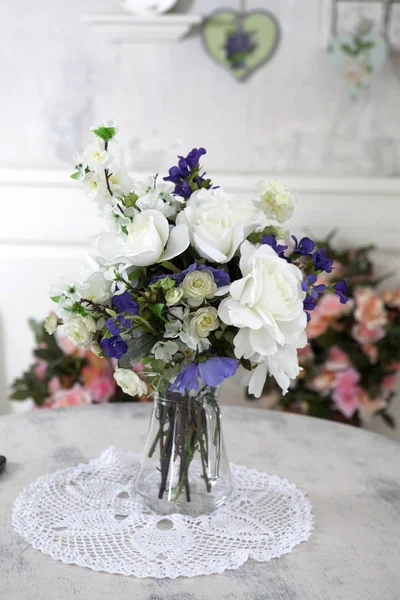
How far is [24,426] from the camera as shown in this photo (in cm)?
144

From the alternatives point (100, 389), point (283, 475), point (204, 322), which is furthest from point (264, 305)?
point (100, 389)

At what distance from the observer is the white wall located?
2311 mm

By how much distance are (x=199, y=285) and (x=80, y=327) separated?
0.58 ft

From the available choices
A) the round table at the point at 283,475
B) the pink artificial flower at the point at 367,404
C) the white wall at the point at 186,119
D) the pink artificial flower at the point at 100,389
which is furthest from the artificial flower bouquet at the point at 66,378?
the pink artificial flower at the point at 367,404

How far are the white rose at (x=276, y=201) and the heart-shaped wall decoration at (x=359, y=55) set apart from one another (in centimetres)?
135

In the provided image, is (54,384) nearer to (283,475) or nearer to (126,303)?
(283,475)

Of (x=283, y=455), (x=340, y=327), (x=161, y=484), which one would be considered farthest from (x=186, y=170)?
(x=340, y=327)

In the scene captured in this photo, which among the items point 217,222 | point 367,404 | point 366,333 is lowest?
point 367,404

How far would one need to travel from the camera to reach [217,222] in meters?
0.99

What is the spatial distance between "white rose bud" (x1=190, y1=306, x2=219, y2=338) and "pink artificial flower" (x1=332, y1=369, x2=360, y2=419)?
4.37 feet

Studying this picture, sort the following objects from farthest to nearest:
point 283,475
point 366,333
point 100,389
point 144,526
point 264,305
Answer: point 366,333, point 100,389, point 283,475, point 144,526, point 264,305

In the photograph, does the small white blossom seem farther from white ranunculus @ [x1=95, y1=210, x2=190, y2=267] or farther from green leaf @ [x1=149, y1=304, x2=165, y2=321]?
green leaf @ [x1=149, y1=304, x2=165, y2=321]

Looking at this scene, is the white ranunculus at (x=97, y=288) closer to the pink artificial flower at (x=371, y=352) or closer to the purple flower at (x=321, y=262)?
the purple flower at (x=321, y=262)

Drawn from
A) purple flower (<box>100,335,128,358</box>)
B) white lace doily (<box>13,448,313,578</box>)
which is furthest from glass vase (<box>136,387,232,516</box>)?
purple flower (<box>100,335,128,358</box>)
